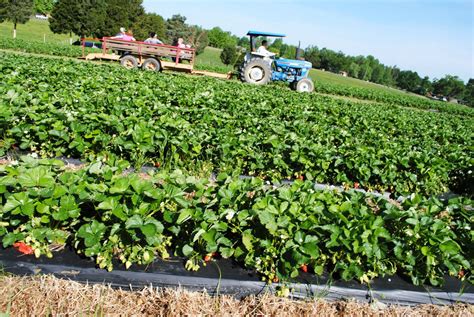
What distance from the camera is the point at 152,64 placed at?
1348 cm

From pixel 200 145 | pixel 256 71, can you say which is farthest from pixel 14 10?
pixel 200 145

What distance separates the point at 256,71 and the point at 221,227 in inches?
463

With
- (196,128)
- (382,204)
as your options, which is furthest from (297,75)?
(382,204)

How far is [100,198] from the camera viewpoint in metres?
2.24

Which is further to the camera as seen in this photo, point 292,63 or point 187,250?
point 292,63

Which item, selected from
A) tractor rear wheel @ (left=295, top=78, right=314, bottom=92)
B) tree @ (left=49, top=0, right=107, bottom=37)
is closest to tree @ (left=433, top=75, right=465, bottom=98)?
tree @ (left=49, top=0, right=107, bottom=37)

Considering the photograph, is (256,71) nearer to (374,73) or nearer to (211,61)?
(211,61)

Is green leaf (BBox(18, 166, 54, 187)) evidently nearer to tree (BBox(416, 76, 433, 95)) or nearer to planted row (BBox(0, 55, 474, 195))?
planted row (BBox(0, 55, 474, 195))

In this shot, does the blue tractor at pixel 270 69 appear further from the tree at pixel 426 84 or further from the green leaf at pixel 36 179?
the tree at pixel 426 84

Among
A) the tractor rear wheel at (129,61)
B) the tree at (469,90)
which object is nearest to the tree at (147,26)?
the tractor rear wheel at (129,61)

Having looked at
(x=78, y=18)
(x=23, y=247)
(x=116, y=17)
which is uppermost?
(x=116, y=17)

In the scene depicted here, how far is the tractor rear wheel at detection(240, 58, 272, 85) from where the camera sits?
1327 cm

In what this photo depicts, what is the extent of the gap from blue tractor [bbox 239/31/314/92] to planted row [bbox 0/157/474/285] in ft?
36.1

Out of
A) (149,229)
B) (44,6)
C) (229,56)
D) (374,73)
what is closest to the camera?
(149,229)
